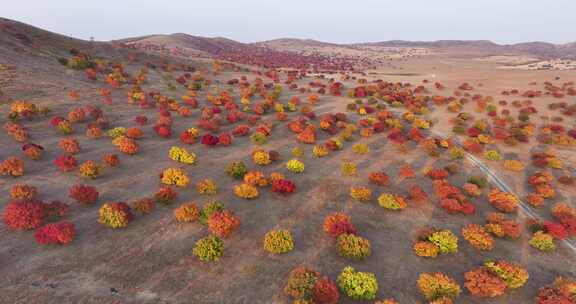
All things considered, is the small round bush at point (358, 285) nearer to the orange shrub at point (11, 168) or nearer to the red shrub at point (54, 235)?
the red shrub at point (54, 235)

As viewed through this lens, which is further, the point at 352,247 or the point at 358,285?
the point at 352,247

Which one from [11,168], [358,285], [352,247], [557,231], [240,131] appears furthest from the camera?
[240,131]

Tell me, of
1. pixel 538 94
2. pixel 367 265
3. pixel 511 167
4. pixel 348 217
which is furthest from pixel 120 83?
pixel 538 94

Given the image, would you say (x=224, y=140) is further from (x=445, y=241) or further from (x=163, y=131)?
(x=445, y=241)

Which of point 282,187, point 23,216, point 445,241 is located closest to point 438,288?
point 445,241

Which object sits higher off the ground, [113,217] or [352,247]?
[113,217]

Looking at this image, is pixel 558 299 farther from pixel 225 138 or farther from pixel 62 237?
pixel 225 138
